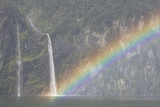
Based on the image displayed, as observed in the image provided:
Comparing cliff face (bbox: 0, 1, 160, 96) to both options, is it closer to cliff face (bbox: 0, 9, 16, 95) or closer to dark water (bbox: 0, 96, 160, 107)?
cliff face (bbox: 0, 9, 16, 95)

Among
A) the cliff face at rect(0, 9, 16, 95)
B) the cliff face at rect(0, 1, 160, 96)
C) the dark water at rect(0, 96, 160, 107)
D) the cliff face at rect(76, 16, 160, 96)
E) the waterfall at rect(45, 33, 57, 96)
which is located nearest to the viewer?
the dark water at rect(0, 96, 160, 107)

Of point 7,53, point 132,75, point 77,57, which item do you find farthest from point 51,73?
point 132,75

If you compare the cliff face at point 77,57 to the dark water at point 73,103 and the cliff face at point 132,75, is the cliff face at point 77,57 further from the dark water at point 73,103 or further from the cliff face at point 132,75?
the dark water at point 73,103

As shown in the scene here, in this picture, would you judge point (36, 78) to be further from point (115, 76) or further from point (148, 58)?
point (148, 58)

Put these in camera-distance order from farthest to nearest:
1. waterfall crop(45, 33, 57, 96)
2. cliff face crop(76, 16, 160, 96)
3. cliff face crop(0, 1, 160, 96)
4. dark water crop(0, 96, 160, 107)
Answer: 1. cliff face crop(76, 16, 160, 96)
2. cliff face crop(0, 1, 160, 96)
3. waterfall crop(45, 33, 57, 96)
4. dark water crop(0, 96, 160, 107)

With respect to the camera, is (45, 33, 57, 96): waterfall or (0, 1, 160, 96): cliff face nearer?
(45, 33, 57, 96): waterfall

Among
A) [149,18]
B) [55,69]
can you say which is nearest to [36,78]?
[55,69]

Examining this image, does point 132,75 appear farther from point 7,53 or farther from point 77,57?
point 7,53

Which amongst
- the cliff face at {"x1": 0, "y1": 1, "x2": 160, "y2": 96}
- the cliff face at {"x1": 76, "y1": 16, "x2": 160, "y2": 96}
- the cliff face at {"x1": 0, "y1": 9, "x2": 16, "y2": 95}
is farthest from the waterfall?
the cliff face at {"x1": 0, "y1": 9, "x2": 16, "y2": 95}

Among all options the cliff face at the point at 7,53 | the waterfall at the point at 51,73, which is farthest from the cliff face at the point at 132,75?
the cliff face at the point at 7,53
